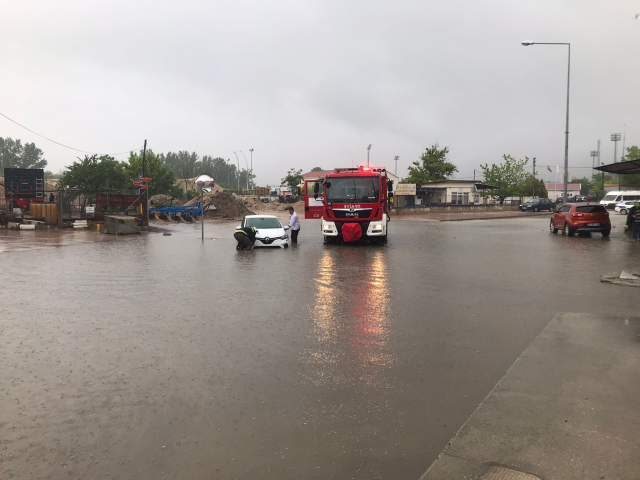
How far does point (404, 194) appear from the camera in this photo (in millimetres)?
63938

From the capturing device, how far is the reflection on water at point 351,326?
5570mm

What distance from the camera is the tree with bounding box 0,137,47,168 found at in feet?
427

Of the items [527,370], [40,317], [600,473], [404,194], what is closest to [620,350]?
[527,370]

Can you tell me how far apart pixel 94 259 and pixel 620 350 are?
47.7ft

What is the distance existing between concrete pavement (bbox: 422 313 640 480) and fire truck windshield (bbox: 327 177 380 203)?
14.2 m

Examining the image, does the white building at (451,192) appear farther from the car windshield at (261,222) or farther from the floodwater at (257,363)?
the floodwater at (257,363)

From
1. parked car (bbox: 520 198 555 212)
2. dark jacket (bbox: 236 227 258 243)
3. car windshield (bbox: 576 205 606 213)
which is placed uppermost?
parked car (bbox: 520 198 555 212)

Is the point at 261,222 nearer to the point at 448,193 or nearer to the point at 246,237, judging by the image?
the point at 246,237

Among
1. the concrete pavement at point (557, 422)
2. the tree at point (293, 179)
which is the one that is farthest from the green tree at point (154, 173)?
Result: the concrete pavement at point (557, 422)

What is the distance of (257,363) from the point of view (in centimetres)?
585

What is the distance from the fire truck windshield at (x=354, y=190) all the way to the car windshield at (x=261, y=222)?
92.2 inches

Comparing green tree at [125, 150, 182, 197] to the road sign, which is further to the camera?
green tree at [125, 150, 182, 197]

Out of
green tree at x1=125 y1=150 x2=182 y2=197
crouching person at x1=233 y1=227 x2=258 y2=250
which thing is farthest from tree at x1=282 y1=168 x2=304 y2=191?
crouching person at x1=233 y1=227 x2=258 y2=250

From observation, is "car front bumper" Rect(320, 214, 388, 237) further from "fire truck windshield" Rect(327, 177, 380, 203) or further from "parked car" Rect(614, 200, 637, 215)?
"parked car" Rect(614, 200, 637, 215)
